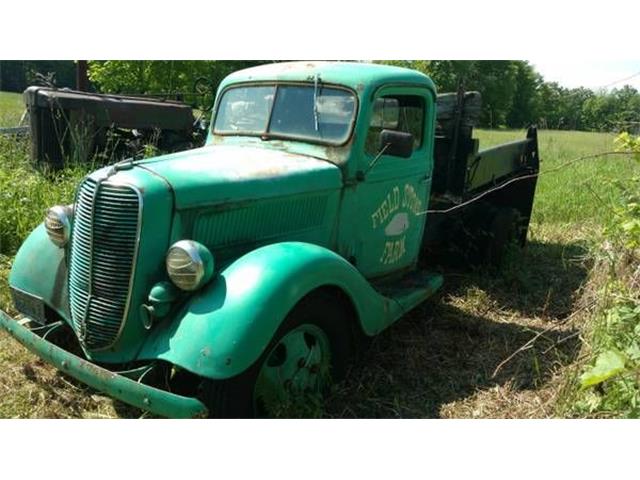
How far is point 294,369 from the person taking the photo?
303 centimetres

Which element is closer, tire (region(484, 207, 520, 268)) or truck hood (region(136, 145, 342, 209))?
truck hood (region(136, 145, 342, 209))

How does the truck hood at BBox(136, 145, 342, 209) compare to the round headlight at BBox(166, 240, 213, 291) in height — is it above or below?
above

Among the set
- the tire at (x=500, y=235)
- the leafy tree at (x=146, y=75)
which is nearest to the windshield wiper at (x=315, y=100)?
the tire at (x=500, y=235)

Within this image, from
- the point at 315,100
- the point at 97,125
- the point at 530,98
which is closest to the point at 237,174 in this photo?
the point at 315,100

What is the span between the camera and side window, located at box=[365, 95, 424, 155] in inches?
154

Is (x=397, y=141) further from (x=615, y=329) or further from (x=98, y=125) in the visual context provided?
(x=98, y=125)

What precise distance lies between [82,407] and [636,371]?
9.21 feet

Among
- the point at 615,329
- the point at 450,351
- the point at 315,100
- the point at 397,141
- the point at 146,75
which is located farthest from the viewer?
the point at 146,75

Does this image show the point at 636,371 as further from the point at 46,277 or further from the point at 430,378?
the point at 46,277

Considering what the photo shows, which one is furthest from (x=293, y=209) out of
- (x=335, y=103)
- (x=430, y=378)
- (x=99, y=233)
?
(x=430, y=378)

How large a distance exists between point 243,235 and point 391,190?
4.39 ft

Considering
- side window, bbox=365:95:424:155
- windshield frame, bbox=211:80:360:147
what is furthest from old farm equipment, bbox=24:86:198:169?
side window, bbox=365:95:424:155

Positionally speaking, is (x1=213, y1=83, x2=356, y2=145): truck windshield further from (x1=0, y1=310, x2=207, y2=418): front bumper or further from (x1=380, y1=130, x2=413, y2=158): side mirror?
(x1=0, y1=310, x2=207, y2=418): front bumper

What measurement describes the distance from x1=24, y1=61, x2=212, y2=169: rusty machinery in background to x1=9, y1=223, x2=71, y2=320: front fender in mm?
3774
